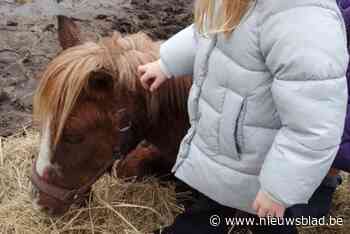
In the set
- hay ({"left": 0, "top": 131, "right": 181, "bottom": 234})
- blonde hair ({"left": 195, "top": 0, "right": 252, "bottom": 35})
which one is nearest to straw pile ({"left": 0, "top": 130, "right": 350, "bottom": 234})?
hay ({"left": 0, "top": 131, "right": 181, "bottom": 234})

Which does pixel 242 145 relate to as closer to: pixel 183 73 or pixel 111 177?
pixel 183 73

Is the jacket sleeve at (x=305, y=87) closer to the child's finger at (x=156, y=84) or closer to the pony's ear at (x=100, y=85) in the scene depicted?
the child's finger at (x=156, y=84)

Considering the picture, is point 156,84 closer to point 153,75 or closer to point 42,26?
point 153,75

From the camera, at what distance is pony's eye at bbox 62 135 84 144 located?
1.91m

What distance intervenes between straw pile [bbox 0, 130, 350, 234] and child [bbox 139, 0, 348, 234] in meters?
0.59

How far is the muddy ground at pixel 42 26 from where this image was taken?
338cm

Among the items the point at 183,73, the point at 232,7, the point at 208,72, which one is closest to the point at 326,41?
the point at 232,7

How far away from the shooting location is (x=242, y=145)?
163 centimetres

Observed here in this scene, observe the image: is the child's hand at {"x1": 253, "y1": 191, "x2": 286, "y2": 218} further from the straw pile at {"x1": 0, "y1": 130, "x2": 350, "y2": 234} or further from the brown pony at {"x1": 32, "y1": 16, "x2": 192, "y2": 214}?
the straw pile at {"x1": 0, "y1": 130, "x2": 350, "y2": 234}

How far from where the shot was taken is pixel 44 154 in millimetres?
1963

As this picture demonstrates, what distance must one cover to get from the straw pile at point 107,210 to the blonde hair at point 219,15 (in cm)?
95

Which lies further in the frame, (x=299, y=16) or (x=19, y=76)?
(x=19, y=76)

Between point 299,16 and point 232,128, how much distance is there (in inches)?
14.3

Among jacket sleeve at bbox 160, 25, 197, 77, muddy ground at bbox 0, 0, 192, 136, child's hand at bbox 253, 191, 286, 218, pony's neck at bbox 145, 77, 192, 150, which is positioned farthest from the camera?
muddy ground at bbox 0, 0, 192, 136
